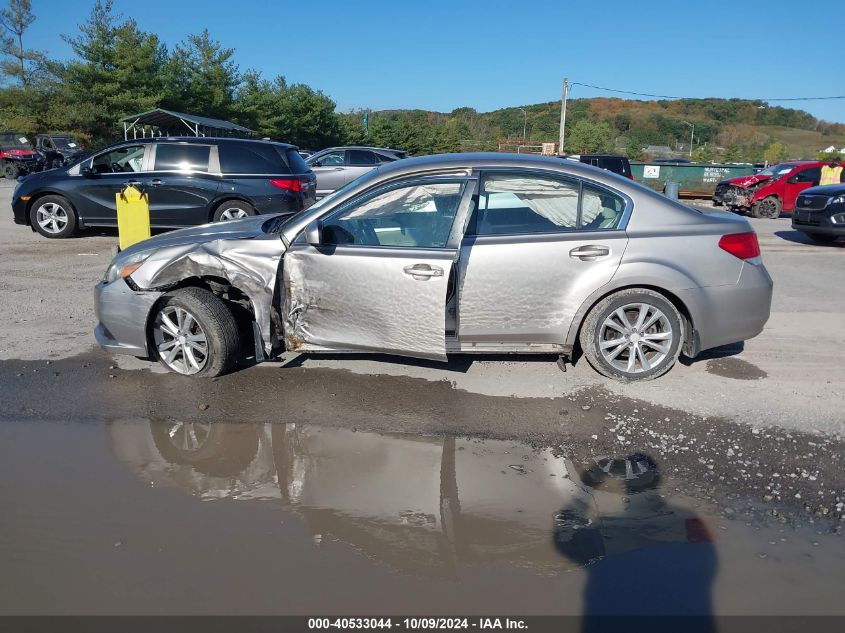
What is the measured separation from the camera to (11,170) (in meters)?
29.6

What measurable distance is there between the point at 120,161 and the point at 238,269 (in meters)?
7.49

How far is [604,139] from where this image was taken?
58156 mm

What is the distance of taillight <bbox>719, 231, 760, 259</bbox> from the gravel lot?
3.26ft

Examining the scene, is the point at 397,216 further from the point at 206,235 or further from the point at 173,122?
the point at 173,122

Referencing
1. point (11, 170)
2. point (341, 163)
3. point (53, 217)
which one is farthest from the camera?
point (11, 170)

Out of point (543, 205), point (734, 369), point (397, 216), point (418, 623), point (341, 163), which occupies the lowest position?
point (418, 623)

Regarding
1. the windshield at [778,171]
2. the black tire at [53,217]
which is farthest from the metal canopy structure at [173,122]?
the windshield at [778,171]

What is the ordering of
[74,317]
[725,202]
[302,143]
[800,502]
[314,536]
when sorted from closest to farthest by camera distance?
1. [314,536]
2. [800,502]
3. [74,317]
4. [725,202]
5. [302,143]

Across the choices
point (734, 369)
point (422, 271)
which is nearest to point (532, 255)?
point (422, 271)

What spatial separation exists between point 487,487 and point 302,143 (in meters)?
49.2

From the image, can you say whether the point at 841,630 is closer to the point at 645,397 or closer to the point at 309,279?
the point at 645,397

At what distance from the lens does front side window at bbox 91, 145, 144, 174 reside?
11.1 meters

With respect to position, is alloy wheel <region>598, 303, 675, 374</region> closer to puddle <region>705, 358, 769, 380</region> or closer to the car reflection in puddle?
puddle <region>705, 358, 769, 380</region>

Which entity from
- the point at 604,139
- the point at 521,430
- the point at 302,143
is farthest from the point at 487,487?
the point at 604,139
